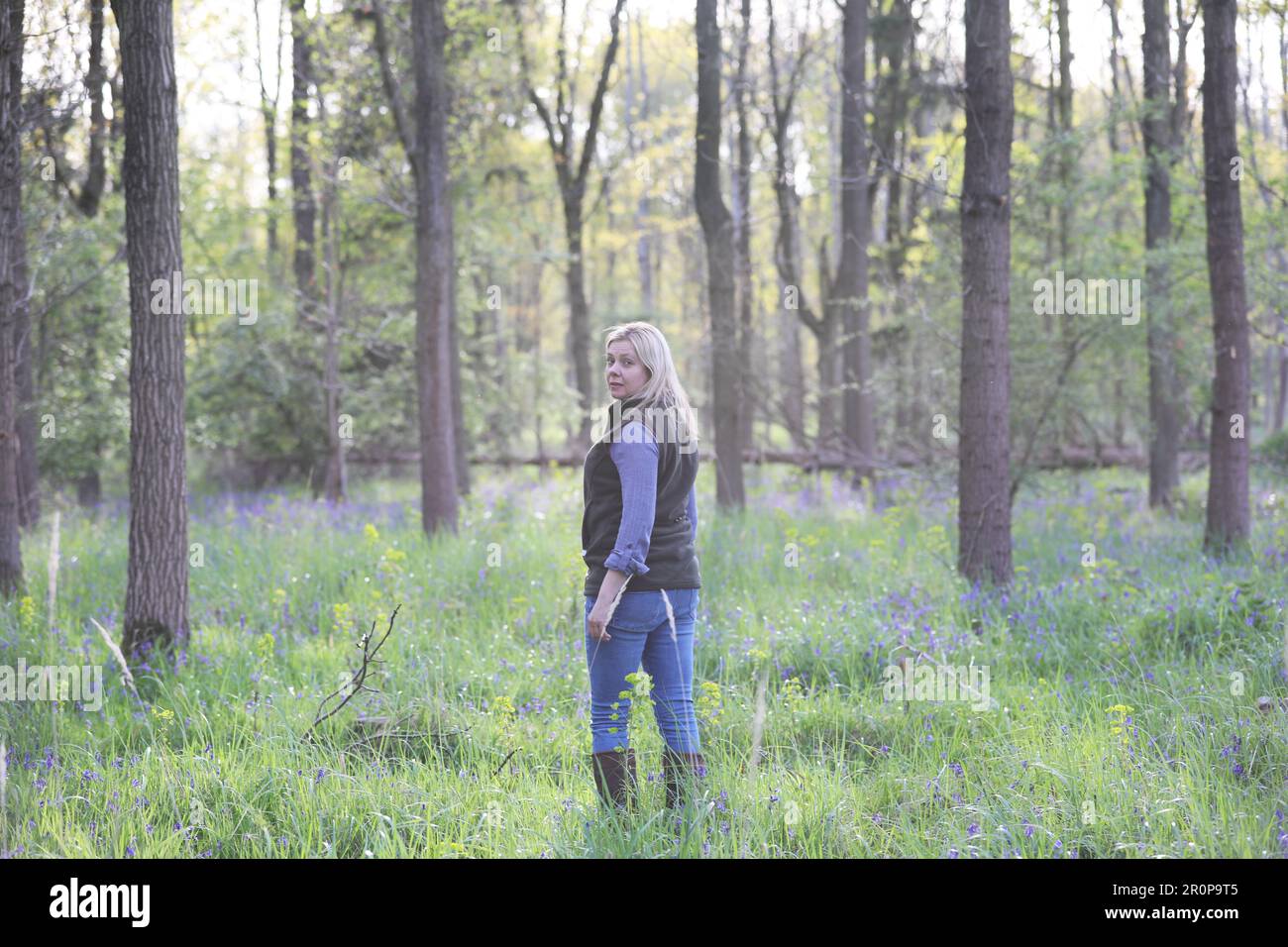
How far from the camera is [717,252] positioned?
39.1ft

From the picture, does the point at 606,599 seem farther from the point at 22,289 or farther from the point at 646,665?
the point at 22,289

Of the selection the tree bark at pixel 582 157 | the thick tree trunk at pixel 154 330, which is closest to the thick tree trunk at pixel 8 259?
the thick tree trunk at pixel 154 330

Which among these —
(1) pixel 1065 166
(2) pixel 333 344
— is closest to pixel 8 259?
(2) pixel 333 344

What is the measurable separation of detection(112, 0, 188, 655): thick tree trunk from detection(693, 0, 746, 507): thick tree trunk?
Result: 676 cm

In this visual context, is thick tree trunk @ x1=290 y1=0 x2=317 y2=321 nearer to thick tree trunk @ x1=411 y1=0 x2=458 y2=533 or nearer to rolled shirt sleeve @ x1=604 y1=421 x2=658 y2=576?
thick tree trunk @ x1=411 y1=0 x2=458 y2=533

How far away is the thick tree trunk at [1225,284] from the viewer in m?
8.71

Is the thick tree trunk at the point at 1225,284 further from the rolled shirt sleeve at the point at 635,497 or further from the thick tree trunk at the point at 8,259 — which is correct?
the thick tree trunk at the point at 8,259

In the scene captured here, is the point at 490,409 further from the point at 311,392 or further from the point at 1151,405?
the point at 1151,405

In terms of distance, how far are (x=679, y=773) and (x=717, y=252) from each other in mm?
8733

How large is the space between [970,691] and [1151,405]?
30.5ft

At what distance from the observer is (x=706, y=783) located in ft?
13.8
